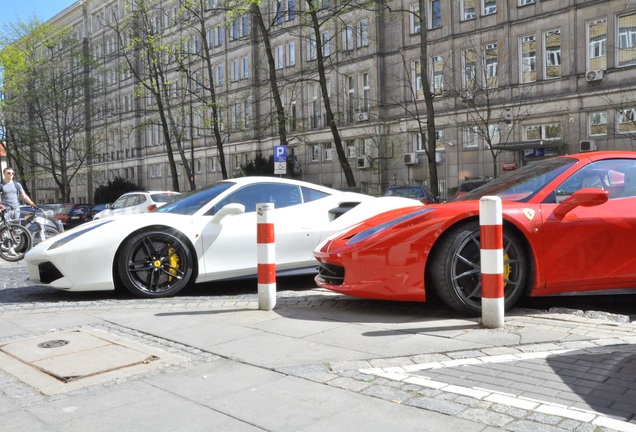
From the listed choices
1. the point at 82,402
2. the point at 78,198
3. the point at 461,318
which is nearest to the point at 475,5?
the point at 461,318

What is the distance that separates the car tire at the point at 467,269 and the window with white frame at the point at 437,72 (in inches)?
1283

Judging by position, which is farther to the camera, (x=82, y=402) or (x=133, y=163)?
(x=133, y=163)

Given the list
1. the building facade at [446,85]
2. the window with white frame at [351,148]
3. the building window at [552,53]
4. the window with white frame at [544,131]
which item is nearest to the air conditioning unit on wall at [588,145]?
the building facade at [446,85]

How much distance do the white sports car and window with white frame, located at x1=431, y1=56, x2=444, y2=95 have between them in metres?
30.4

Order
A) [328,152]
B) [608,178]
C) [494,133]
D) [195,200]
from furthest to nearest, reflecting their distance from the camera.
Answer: [328,152]
[494,133]
[195,200]
[608,178]

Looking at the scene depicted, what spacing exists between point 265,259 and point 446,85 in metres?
31.9

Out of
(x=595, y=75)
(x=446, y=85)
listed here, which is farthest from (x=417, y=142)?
(x=595, y=75)

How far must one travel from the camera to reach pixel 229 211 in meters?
7.42

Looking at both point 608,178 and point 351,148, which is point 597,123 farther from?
point 608,178

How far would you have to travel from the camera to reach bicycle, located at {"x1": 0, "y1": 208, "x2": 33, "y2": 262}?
13.0 metres

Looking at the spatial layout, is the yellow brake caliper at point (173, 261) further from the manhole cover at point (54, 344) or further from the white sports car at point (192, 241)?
the manhole cover at point (54, 344)

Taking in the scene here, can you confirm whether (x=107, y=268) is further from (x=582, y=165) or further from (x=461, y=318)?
(x=582, y=165)

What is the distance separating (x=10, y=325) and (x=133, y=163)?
2533 inches

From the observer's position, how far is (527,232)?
541 centimetres
